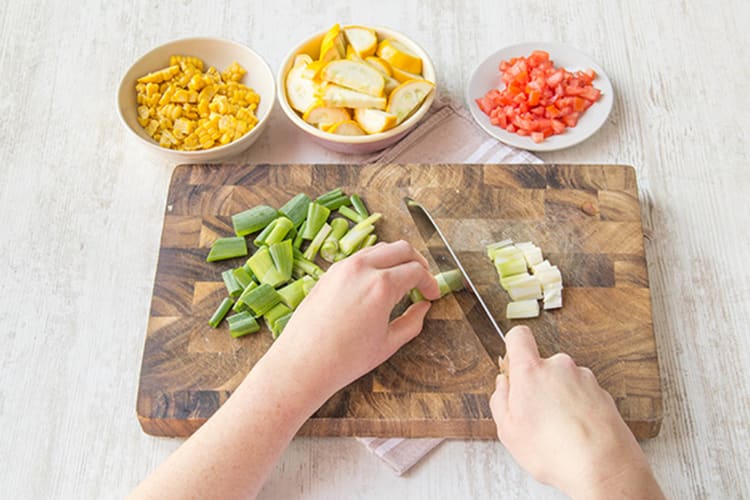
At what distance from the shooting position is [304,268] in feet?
6.00

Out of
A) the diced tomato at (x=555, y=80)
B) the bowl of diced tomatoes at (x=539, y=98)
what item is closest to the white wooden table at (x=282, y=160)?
the bowl of diced tomatoes at (x=539, y=98)

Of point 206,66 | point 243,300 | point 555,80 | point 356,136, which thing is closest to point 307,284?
point 243,300

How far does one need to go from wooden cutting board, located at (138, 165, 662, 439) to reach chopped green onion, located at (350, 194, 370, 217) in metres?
0.03

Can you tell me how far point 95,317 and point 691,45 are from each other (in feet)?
5.70

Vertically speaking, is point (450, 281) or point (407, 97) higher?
point (407, 97)

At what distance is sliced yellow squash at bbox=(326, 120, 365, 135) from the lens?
1.96m

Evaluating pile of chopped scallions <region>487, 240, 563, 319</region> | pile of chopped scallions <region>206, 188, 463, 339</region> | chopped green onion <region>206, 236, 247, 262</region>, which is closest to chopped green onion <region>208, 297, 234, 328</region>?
pile of chopped scallions <region>206, 188, 463, 339</region>

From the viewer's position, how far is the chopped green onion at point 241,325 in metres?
1.72

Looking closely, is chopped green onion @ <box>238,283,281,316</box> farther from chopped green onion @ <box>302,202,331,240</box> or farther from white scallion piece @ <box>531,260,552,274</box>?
white scallion piece @ <box>531,260,552,274</box>

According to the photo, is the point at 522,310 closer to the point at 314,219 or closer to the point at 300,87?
the point at 314,219

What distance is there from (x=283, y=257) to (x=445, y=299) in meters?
0.36

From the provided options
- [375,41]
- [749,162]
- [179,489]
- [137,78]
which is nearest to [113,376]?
[179,489]

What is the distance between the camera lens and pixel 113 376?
5.92 ft

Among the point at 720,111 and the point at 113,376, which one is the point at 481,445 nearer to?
the point at 113,376
